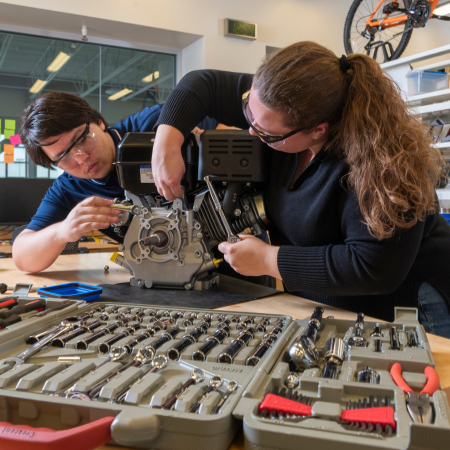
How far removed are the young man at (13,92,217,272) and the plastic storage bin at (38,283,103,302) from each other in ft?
0.77

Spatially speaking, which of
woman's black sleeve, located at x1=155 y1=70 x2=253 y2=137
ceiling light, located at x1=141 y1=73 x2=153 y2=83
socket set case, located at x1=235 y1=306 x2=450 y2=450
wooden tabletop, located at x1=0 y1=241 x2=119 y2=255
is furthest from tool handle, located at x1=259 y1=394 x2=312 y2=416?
ceiling light, located at x1=141 y1=73 x2=153 y2=83

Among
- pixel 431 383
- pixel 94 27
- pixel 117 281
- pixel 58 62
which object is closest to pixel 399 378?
pixel 431 383

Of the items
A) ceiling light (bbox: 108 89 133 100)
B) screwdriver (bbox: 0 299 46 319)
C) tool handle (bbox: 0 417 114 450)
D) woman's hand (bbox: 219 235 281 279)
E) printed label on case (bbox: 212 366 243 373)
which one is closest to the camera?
tool handle (bbox: 0 417 114 450)

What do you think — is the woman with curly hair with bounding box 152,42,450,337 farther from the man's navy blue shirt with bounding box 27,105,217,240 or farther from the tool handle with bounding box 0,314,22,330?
the man's navy blue shirt with bounding box 27,105,217,240

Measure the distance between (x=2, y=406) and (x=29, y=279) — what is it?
3.38 feet

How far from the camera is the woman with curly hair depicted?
881mm

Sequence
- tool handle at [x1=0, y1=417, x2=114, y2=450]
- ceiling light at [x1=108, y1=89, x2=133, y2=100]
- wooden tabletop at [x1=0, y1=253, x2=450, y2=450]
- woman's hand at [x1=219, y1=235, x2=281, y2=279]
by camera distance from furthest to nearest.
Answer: ceiling light at [x1=108, y1=89, x2=133, y2=100], woman's hand at [x1=219, y1=235, x2=281, y2=279], wooden tabletop at [x1=0, y1=253, x2=450, y2=450], tool handle at [x1=0, y1=417, x2=114, y2=450]

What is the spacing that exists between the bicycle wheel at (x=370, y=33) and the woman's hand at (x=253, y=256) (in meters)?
3.27

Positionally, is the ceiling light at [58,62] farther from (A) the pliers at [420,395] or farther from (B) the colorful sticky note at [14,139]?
(A) the pliers at [420,395]

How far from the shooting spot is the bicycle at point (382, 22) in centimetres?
372

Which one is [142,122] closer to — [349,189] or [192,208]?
[192,208]

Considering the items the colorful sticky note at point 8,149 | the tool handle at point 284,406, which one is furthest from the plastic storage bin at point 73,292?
the colorful sticky note at point 8,149

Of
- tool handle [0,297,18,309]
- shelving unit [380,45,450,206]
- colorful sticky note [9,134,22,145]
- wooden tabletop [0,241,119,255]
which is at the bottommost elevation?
wooden tabletop [0,241,119,255]

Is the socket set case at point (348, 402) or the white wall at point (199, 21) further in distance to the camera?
the white wall at point (199, 21)
